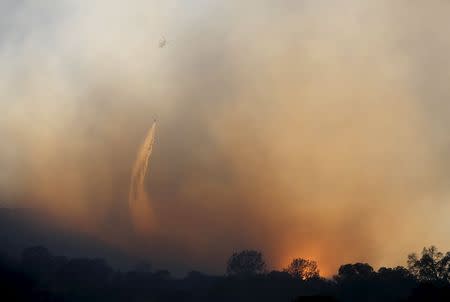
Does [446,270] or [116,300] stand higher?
[446,270]

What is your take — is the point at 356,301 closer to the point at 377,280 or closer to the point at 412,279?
the point at 377,280

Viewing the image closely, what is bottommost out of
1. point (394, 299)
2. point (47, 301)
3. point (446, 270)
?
point (47, 301)

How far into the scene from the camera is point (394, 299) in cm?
17800

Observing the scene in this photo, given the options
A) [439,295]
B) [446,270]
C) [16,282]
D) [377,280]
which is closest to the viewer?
[439,295]

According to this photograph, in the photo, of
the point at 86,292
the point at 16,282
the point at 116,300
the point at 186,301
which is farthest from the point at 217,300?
the point at 16,282

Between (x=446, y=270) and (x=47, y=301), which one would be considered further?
(x=446, y=270)

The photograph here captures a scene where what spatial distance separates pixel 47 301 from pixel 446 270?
156965mm

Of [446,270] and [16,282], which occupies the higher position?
[446,270]

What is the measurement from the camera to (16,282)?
14275cm

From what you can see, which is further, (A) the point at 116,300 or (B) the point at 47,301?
(A) the point at 116,300

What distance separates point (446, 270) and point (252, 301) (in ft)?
271

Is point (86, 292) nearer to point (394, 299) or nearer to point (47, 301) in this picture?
point (47, 301)

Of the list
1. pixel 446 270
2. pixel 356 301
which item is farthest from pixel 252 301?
pixel 446 270

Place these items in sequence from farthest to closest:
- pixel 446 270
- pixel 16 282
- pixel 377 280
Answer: pixel 446 270
pixel 377 280
pixel 16 282
